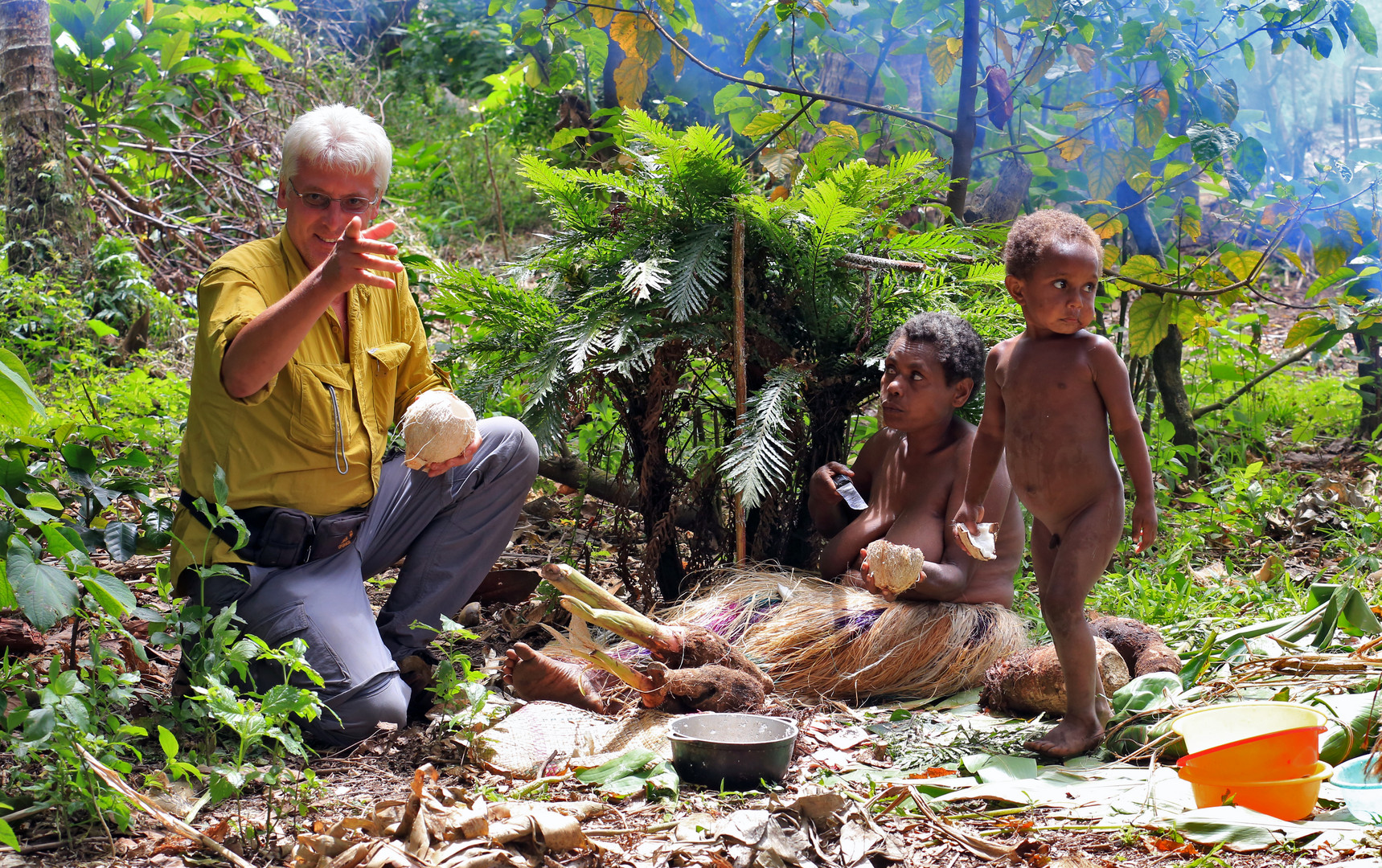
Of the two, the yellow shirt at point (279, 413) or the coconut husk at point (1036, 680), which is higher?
the yellow shirt at point (279, 413)

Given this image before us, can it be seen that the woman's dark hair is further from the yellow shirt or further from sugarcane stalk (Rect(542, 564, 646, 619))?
the yellow shirt

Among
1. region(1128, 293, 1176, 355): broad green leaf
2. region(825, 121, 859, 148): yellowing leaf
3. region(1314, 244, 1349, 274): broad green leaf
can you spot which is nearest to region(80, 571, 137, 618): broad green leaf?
region(825, 121, 859, 148): yellowing leaf

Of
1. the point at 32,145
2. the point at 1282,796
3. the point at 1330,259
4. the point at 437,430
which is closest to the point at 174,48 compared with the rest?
the point at 32,145

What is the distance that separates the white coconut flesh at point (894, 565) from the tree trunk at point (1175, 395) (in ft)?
9.04

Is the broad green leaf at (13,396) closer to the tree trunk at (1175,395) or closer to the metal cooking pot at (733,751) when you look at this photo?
the metal cooking pot at (733,751)

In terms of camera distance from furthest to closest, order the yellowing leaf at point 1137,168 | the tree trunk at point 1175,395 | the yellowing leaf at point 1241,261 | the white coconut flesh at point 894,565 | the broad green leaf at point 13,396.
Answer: the tree trunk at point 1175,395, the yellowing leaf at point 1137,168, the yellowing leaf at point 1241,261, the white coconut flesh at point 894,565, the broad green leaf at point 13,396

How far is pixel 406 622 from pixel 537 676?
0.52 m

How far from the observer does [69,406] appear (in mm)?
4320

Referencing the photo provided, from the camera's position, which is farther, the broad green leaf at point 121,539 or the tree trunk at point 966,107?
the tree trunk at point 966,107

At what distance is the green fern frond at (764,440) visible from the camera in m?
2.93

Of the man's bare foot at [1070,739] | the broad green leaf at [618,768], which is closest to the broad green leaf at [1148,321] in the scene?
the man's bare foot at [1070,739]

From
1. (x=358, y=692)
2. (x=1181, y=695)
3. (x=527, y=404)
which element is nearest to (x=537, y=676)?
(x=358, y=692)

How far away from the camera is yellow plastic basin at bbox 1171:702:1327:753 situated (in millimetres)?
2010

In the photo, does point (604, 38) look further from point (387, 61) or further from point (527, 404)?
point (387, 61)
